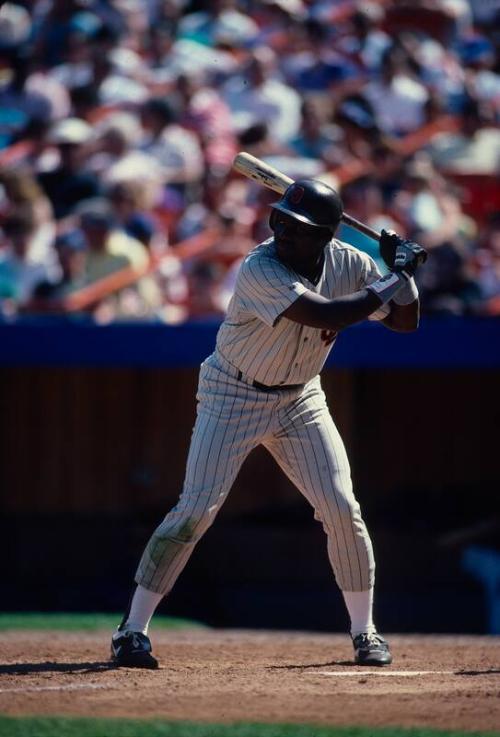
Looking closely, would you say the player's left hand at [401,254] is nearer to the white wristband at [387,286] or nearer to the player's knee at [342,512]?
the white wristband at [387,286]

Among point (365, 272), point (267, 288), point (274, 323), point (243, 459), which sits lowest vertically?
point (243, 459)

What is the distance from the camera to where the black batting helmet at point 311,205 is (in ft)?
15.0

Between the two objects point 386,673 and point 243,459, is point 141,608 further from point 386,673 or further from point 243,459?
point 386,673

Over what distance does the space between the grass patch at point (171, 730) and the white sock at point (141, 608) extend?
1043 mm

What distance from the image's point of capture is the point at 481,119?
10.3 meters

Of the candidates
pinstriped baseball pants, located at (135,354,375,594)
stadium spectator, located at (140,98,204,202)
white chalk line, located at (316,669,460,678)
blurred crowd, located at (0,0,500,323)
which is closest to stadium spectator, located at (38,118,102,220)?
blurred crowd, located at (0,0,500,323)

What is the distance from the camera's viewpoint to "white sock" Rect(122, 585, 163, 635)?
486 cm

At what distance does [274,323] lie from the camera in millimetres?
4547

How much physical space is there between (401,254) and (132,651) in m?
1.71

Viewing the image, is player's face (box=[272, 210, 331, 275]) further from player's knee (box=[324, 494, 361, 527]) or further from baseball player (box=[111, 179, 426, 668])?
player's knee (box=[324, 494, 361, 527])

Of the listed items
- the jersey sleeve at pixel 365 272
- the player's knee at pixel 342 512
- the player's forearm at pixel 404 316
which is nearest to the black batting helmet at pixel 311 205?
the jersey sleeve at pixel 365 272

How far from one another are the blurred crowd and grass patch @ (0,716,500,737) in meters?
4.37

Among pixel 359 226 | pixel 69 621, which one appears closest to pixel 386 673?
pixel 359 226

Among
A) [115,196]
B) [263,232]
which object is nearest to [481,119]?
[263,232]
